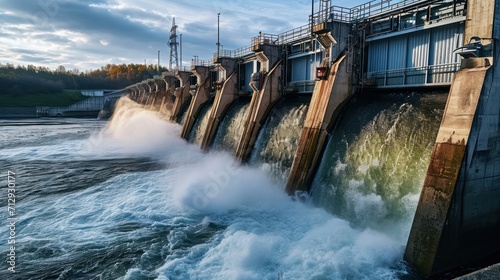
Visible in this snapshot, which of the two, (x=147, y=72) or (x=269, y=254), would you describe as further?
(x=147, y=72)

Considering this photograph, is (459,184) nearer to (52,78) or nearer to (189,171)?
(189,171)

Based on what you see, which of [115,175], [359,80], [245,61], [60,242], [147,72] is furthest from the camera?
[147,72]

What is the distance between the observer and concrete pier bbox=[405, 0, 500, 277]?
9.92 m

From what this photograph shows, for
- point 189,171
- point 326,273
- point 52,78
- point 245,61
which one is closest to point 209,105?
point 245,61

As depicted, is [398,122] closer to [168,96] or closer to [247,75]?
[247,75]

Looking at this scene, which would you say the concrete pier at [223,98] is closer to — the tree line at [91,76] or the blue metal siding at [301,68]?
the blue metal siding at [301,68]

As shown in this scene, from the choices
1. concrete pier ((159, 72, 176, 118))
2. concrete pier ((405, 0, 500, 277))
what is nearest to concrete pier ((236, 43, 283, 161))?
concrete pier ((405, 0, 500, 277))

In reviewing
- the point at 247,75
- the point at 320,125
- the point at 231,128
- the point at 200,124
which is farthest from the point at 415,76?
the point at 200,124

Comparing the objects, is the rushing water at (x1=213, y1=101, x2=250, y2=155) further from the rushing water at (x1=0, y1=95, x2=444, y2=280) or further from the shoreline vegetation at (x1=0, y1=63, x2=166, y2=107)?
the shoreline vegetation at (x1=0, y1=63, x2=166, y2=107)

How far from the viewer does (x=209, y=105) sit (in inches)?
1558

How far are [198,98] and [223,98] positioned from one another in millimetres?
7978

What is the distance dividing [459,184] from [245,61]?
26.2 meters

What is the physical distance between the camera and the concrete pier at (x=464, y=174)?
9922 mm

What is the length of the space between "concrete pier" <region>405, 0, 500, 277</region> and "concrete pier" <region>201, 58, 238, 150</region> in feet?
77.8
